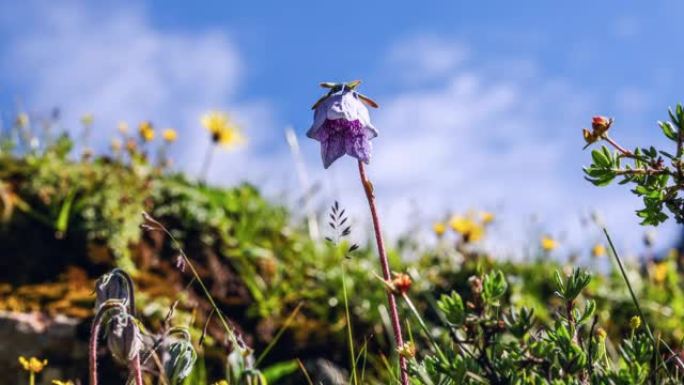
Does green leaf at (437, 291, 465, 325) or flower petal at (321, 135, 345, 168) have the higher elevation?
flower petal at (321, 135, 345, 168)

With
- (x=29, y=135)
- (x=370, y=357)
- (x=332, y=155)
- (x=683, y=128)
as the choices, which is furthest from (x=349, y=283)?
(x=683, y=128)

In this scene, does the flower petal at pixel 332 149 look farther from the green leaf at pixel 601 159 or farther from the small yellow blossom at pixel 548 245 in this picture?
the small yellow blossom at pixel 548 245

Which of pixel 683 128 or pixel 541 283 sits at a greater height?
pixel 541 283

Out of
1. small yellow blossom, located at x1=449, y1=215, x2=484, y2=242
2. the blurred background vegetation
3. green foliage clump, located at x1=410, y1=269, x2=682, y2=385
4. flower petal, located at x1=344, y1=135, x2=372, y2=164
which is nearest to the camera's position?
green foliage clump, located at x1=410, y1=269, x2=682, y2=385

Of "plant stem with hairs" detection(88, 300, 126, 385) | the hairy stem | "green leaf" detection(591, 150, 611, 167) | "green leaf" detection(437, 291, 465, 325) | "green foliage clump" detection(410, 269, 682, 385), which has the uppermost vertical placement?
"green leaf" detection(591, 150, 611, 167)

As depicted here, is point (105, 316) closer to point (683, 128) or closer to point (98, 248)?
point (683, 128)

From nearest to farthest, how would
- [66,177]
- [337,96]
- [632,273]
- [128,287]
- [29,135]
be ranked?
[128,287]
[337,96]
[66,177]
[29,135]
[632,273]

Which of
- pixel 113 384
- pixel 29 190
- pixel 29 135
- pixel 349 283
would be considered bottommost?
pixel 113 384

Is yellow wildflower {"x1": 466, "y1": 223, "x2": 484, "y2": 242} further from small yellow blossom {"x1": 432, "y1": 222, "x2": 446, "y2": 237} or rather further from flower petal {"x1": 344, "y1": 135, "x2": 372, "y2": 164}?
flower petal {"x1": 344, "y1": 135, "x2": 372, "y2": 164}

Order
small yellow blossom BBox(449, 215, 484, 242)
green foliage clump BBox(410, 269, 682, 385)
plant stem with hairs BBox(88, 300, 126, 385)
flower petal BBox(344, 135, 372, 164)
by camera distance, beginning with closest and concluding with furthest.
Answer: green foliage clump BBox(410, 269, 682, 385) → plant stem with hairs BBox(88, 300, 126, 385) → flower petal BBox(344, 135, 372, 164) → small yellow blossom BBox(449, 215, 484, 242)

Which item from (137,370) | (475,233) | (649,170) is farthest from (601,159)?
(475,233)

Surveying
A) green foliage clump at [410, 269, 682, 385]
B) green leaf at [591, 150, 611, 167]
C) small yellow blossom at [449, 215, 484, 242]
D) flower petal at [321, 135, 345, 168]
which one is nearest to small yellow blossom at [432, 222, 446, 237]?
small yellow blossom at [449, 215, 484, 242]
